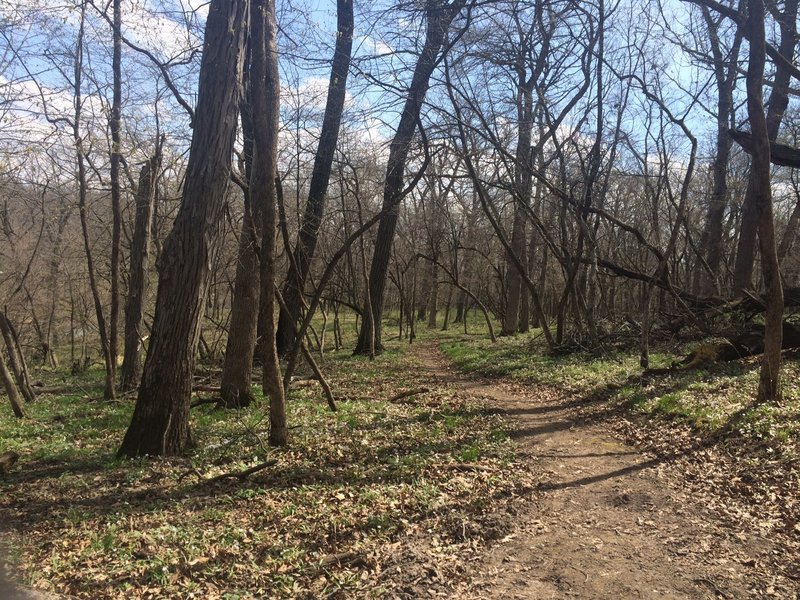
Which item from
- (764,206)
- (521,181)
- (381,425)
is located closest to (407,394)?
(381,425)

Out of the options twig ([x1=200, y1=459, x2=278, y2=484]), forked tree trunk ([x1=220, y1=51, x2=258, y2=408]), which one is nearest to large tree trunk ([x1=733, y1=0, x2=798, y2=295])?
forked tree trunk ([x1=220, y1=51, x2=258, y2=408])

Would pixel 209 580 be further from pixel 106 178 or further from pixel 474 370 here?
pixel 106 178

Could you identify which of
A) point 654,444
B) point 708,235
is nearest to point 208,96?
point 654,444

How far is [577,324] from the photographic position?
16.0 meters

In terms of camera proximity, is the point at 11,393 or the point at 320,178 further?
the point at 320,178

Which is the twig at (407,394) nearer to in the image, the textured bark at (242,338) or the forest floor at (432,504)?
the forest floor at (432,504)

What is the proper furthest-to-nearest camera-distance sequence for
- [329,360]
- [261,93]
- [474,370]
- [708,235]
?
[708,235] → [329,360] → [474,370] → [261,93]

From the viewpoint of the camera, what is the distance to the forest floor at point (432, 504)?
163 inches

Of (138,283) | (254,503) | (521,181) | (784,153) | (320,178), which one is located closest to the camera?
(254,503)

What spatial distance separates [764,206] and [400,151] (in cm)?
762

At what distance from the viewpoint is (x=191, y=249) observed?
22.3 ft

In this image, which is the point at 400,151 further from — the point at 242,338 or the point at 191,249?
the point at 191,249

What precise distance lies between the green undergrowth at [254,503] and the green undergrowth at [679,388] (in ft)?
9.00

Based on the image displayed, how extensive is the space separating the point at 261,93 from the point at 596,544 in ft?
20.1
